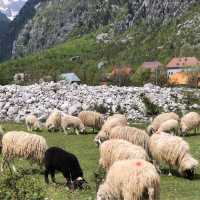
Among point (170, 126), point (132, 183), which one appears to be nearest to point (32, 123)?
point (170, 126)

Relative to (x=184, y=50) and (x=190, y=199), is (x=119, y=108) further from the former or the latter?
(x=184, y=50)

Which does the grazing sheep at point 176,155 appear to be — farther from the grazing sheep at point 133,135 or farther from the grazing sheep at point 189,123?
the grazing sheep at point 189,123

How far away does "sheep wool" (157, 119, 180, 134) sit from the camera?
34.1 meters

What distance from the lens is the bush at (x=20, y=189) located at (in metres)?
10.1

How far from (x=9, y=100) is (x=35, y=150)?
26543mm

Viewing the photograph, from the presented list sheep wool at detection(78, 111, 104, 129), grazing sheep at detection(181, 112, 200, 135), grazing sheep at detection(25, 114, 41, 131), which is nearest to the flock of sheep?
grazing sheep at detection(181, 112, 200, 135)

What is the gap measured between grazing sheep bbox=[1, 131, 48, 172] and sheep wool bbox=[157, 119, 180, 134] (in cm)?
1407

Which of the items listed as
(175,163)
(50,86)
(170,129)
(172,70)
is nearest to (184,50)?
(172,70)

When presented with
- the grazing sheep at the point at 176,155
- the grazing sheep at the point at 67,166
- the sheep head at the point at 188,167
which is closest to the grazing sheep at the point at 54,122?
the grazing sheep at the point at 176,155

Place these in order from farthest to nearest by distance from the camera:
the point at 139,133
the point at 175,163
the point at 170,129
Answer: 1. the point at 170,129
2. the point at 139,133
3. the point at 175,163

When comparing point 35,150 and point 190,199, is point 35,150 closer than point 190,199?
No

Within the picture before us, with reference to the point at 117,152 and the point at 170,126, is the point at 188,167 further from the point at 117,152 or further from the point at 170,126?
the point at 170,126

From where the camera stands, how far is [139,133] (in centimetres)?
2369

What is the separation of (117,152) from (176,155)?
321cm
